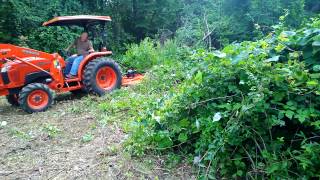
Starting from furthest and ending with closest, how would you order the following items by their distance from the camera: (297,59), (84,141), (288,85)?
(84,141), (297,59), (288,85)

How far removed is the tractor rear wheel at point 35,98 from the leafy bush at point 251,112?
3.14m

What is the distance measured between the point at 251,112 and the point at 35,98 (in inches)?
176

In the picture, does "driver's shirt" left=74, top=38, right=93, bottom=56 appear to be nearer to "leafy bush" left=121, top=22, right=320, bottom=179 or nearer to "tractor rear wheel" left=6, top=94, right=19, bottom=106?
"tractor rear wheel" left=6, top=94, right=19, bottom=106

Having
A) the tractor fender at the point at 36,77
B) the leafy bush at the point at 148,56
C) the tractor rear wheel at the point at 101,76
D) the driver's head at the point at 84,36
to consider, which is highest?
the driver's head at the point at 84,36

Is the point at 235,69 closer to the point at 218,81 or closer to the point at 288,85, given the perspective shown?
the point at 218,81

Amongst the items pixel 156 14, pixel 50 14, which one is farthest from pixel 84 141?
pixel 156 14

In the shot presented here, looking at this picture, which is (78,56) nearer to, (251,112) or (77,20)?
(77,20)

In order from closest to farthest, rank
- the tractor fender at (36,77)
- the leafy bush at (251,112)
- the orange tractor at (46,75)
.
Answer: the leafy bush at (251,112) < the orange tractor at (46,75) < the tractor fender at (36,77)

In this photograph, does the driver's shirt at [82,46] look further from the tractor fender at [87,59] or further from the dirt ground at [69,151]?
the dirt ground at [69,151]

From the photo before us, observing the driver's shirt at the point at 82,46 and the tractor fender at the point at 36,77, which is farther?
the driver's shirt at the point at 82,46

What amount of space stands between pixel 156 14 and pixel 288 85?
13380 millimetres

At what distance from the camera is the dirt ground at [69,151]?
3.56 meters

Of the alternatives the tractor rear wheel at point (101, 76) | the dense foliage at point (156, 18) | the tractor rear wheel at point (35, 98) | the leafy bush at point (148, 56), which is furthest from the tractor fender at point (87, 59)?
the dense foliage at point (156, 18)

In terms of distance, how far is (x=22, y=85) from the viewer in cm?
651
